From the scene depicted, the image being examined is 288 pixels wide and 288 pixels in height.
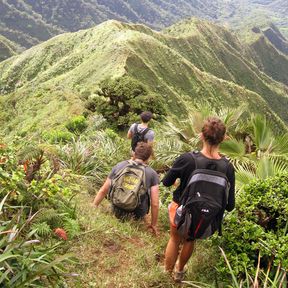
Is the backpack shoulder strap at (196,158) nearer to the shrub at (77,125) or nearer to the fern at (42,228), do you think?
the fern at (42,228)

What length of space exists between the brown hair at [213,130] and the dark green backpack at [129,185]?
62.4 inches

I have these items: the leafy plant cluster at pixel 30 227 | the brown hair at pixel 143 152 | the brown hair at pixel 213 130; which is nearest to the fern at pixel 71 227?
the leafy plant cluster at pixel 30 227

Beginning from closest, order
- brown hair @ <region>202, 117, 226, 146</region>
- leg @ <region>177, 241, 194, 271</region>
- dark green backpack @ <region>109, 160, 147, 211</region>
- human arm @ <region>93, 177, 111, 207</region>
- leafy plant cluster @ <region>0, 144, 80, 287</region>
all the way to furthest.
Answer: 1. leafy plant cluster @ <region>0, 144, 80, 287</region>
2. brown hair @ <region>202, 117, 226, 146</region>
3. leg @ <region>177, 241, 194, 271</region>
4. dark green backpack @ <region>109, 160, 147, 211</region>
5. human arm @ <region>93, 177, 111, 207</region>

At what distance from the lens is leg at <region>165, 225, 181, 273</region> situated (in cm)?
485

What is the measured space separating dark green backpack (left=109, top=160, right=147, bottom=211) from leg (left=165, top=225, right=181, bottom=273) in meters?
1.01

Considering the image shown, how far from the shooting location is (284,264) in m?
4.32

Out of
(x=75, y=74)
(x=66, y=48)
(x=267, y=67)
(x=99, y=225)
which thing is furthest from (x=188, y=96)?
(x=267, y=67)

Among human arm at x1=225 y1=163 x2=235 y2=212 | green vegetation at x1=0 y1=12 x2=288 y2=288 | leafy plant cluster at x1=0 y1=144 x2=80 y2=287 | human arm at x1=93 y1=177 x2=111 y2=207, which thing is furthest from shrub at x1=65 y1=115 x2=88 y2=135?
human arm at x1=225 y1=163 x2=235 y2=212

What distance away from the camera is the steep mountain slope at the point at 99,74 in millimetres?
24625

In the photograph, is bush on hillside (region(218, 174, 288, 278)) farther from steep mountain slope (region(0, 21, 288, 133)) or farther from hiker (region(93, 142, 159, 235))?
steep mountain slope (region(0, 21, 288, 133))

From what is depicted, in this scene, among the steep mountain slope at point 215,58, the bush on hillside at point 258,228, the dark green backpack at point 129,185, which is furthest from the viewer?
the steep mountain slope at point 215,58

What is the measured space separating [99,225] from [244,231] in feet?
5.71

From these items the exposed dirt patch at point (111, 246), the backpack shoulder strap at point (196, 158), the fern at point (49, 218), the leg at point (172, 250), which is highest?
the backpack shoulder strap at point (196, 158)

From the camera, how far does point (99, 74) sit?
4259cm
